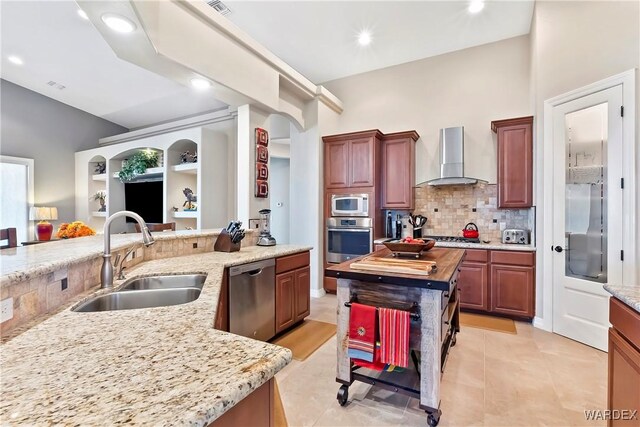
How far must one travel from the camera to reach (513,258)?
3.53 metres

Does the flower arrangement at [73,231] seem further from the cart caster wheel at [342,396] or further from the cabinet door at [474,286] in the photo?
the cabinet door at [474,286]

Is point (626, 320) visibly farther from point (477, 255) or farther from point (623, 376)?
point (477, 255)

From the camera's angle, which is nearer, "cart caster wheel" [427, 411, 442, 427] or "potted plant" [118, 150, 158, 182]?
"cart caster wheel" [427, 411, 442, 427]

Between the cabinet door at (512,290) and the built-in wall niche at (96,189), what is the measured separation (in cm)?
773

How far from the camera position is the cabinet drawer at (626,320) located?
4.14 ft

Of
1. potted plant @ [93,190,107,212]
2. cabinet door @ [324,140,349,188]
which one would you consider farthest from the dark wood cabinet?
potted plant @ [93,190,107,212]

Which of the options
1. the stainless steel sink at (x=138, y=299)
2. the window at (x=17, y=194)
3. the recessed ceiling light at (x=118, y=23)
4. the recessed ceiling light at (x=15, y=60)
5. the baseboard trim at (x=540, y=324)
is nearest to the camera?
the stainless steel sink at (x=138, y=299)

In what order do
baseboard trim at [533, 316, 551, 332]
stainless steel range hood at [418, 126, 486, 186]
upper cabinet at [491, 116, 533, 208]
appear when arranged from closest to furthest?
1. baseboard trim at [533, 316, 551, 332]
2. upper cabinet at [491, 116, 533, 208]
3. stainless steel range hood at [418, 126, 486, 186]

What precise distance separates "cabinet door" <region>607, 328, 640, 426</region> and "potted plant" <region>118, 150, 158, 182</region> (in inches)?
269

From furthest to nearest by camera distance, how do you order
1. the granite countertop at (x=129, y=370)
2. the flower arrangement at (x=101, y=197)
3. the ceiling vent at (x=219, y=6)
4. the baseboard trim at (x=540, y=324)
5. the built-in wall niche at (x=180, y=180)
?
the flower arrangement at (x=101, y=197) → the built-in wall niche at (x=180, y=180) → the ceiling vent at (x=219, y=6) → the baseboard trim at (x=540, y=324) → the granite countertop at (x=129, y=370)

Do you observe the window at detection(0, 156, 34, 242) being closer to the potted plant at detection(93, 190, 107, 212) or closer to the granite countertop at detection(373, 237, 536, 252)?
the potted plant at detection(93, 190, 107, 212)

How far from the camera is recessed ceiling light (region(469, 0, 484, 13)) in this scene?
11.5ft

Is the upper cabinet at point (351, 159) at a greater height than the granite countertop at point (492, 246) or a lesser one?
greater

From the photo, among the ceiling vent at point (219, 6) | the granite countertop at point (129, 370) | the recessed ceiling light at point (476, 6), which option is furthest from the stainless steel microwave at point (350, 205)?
the granite countertop at point (129, 370)
